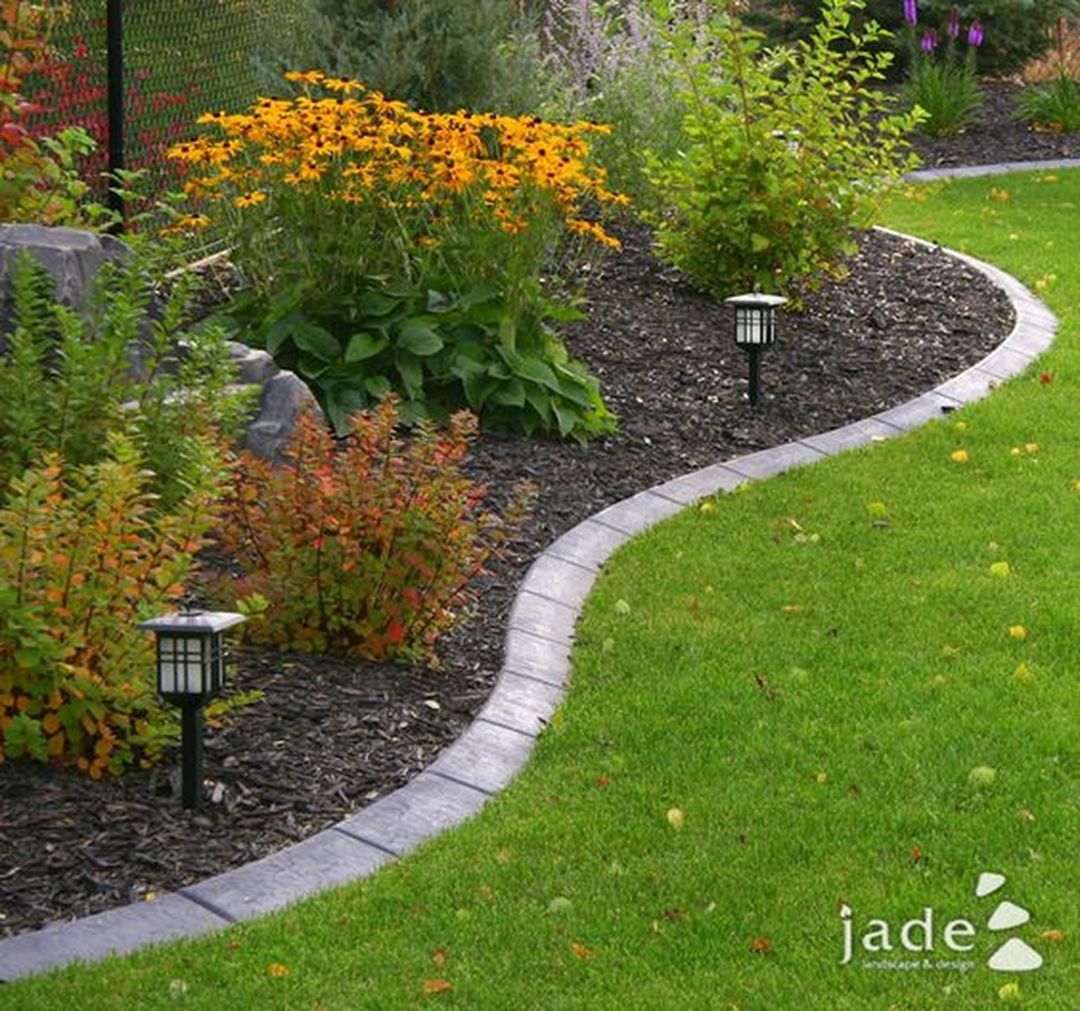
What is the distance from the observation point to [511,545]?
23.2 feet

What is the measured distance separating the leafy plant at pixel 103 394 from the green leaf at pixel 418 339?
1649mm

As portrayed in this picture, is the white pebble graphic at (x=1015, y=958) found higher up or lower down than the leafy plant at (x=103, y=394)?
lower down

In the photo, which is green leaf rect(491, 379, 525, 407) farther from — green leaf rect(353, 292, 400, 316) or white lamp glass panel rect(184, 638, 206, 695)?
white lamp glass panel rect(184, 638, 206, 695)

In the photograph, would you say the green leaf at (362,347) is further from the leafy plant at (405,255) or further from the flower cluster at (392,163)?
the flower cluster at (392,163)

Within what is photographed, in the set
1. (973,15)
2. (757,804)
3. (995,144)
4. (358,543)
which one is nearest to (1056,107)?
(995,144)

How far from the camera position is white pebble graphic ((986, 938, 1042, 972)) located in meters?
4.19

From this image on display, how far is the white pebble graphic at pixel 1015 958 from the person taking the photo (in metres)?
4.19

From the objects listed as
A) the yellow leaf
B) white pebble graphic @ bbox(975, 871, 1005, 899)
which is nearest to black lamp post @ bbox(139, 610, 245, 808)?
white pebble graphic @ bbox(975, 871, 1005, 899)

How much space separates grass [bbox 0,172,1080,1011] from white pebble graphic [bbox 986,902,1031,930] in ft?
0.09

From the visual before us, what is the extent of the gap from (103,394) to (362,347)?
2.18m

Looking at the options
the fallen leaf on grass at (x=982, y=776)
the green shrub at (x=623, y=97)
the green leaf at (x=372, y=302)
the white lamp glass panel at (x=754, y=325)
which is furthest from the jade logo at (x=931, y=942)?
the green shrub at (x=623, y=97)

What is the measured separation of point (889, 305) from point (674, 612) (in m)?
4.70

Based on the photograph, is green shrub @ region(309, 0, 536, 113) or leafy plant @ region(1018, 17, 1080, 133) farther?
leafy plant @ region(1018, 17, 1080, 133)

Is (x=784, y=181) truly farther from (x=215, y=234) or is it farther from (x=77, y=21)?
(x=77, y=21)
